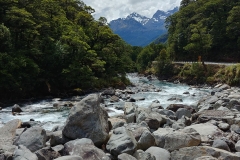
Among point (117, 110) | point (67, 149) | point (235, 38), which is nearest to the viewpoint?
point (67, 149)

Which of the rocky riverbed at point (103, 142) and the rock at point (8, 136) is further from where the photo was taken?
the rock at point (8, 136)

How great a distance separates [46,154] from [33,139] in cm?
93

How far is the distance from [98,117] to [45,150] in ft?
6.85

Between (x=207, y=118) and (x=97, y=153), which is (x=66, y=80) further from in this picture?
(x=97, y=153)

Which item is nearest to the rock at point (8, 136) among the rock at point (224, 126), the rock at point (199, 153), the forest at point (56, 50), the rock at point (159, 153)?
the rock at point (159, 153)

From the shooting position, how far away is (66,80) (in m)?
29.6

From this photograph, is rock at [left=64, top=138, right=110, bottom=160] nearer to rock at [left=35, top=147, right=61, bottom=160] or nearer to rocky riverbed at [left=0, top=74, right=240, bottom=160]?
rocky riverbed at [left=0, top=74, right=240, bottom=160]

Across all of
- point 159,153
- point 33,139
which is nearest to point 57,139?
point 33,139

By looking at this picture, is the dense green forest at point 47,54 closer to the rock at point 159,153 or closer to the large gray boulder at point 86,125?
the large gray boulder at point 86,125

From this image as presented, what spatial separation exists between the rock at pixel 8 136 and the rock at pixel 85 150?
1.64m

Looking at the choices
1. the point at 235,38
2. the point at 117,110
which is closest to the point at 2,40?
the point at 117,110

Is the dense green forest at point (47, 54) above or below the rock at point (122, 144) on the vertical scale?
above

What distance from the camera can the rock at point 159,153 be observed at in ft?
23.1

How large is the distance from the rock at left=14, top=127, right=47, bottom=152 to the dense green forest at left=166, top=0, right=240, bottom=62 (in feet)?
145
